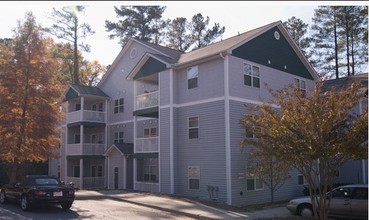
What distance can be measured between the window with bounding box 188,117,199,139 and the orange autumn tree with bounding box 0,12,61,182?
767cm

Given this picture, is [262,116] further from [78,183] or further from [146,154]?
[78,183]

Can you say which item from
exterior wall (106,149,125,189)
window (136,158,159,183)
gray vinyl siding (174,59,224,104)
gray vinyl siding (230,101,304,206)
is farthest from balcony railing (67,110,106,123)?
gray vinyl siding (230,101,304,206)

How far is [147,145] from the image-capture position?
2731 centimetres

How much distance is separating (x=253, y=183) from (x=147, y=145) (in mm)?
7718

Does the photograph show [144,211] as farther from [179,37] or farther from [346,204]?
[179,37]

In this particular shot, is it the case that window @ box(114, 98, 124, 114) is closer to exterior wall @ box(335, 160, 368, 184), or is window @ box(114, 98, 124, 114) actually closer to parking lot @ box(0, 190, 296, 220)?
parking lot @ box(0, 190, 296, 220)

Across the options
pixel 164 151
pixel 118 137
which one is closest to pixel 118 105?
pixel 118 137

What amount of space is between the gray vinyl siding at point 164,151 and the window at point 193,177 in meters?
1.42

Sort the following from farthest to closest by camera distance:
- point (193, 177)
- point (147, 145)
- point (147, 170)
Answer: point (147, 170) → point (147, 145) → point (193, 177)

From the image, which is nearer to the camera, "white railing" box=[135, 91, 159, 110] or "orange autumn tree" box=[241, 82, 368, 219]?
"orange autumn tree" box=[241, 82, 368, 219]

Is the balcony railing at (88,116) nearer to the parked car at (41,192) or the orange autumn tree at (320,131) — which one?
the parked car at (41,192)

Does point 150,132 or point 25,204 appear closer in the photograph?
point 25,204

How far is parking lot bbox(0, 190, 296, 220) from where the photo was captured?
16.0m

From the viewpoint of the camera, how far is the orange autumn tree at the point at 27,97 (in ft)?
74.6
